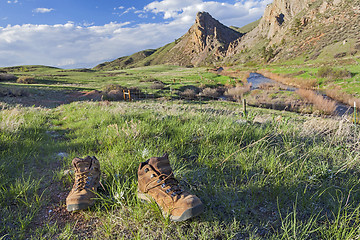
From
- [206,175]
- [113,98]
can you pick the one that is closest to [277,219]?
[206,175]

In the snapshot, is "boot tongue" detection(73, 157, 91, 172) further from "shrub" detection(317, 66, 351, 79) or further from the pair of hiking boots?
"shrub" detection(317, 66, 351, 79)

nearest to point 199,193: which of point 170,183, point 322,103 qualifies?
point 170,183

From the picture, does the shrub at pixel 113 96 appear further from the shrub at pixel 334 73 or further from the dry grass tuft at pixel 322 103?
the shrub at pixel 334 73

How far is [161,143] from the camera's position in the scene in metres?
3.82

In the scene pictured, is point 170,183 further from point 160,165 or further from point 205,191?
point 205,191

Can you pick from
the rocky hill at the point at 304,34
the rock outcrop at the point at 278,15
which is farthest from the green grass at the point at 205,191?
the rock outcrop at the point at 278,15

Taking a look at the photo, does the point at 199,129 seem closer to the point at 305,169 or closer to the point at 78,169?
the point at 305,169

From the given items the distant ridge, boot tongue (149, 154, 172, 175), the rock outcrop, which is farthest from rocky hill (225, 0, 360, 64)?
the distant ridge

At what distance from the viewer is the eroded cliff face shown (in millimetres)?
149750

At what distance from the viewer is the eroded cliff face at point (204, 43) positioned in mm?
149750

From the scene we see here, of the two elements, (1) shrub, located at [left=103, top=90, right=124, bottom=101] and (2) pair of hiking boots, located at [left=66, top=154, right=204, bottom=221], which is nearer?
(2) pair of hiking boots, located at [left=66, top=154, right=204, bottom=221]

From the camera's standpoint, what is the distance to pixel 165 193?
2.05m

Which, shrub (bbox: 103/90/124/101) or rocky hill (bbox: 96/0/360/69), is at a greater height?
rocky hill (bbox: 96/0/360/69)

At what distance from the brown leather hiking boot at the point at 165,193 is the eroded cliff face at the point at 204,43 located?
5692 inches
